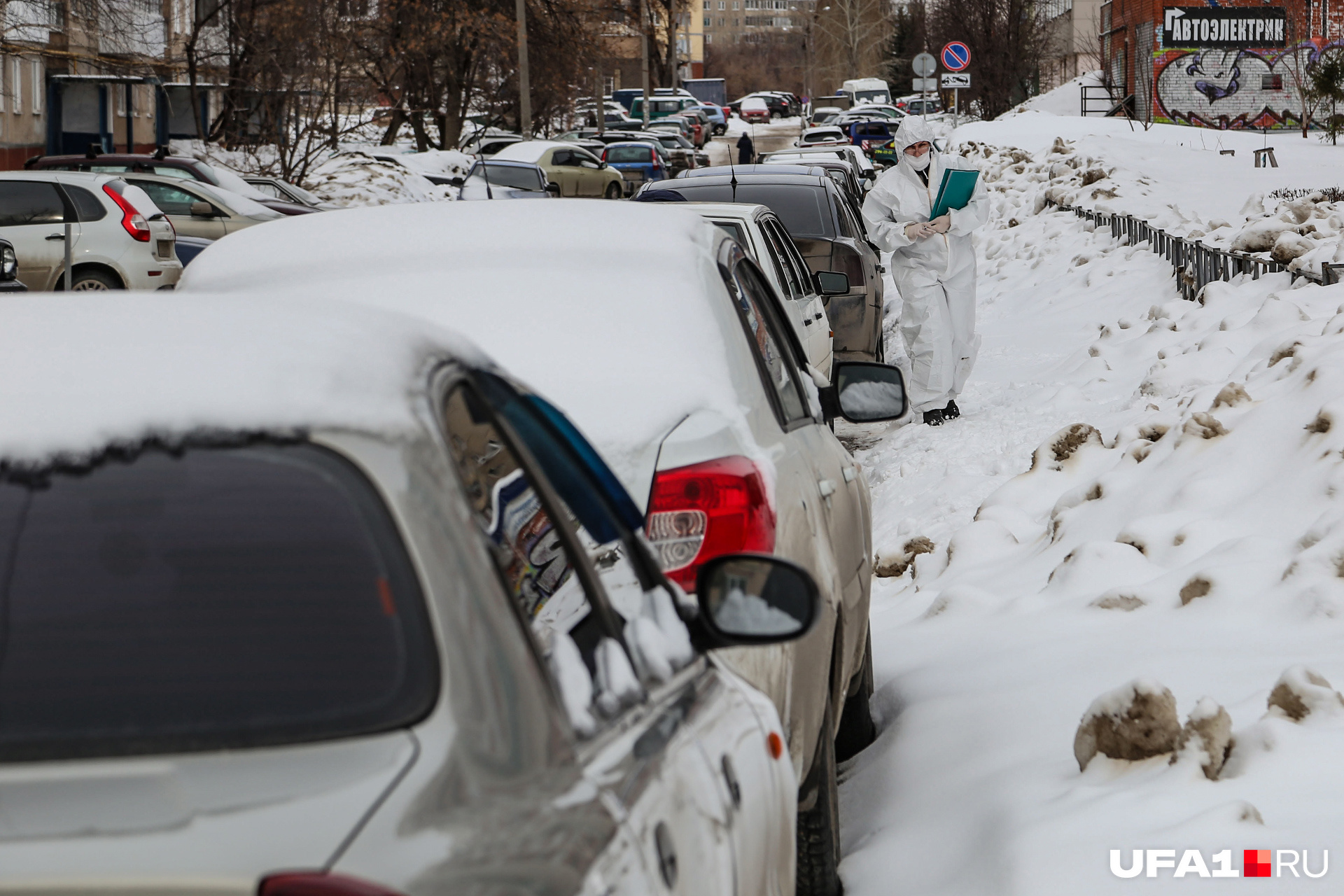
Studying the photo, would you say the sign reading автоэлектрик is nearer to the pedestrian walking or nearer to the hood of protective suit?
the pedestrian walking

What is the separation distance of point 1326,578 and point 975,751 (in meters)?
1.49

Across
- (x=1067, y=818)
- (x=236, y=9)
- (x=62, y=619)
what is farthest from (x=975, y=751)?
(x=236, y=9)

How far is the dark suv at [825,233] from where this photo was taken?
36.4 ft

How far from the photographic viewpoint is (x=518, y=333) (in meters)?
3.74

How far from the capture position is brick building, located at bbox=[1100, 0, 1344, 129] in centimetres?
4606

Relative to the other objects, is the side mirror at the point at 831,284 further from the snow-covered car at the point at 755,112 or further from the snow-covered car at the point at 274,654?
the snow-covered car at the point at 755,112

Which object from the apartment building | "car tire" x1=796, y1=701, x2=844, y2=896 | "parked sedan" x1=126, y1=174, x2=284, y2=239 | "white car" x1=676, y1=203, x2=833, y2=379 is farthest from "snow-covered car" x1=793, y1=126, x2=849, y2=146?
"car tire" x1=796, y1=701, x2=844, y2=896

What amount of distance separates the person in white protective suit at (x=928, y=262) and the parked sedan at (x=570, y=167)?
77.2 ft

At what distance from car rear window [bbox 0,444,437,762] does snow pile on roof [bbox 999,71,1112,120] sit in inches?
2059

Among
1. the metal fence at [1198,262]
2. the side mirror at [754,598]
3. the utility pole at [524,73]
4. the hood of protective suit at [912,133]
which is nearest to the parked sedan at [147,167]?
the metal fence at [1198,262]

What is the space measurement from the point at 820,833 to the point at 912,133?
7907 millimetres

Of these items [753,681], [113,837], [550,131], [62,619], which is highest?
[550,131]

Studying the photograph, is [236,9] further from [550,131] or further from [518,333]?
[518,333]

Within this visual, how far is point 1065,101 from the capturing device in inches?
2248
